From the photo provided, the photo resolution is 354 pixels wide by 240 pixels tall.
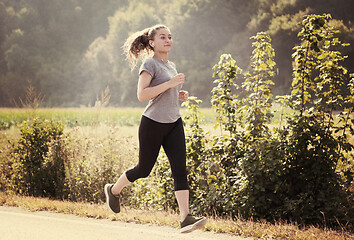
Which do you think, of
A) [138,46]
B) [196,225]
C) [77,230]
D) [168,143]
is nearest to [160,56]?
[138,46]

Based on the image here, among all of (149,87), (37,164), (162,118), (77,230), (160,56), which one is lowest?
(77,230)

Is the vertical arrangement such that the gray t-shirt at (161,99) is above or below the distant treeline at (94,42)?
below

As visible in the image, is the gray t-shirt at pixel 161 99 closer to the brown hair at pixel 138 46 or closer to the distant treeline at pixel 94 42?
the brown hair at pixel 138 46

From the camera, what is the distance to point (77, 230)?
5.37 metres

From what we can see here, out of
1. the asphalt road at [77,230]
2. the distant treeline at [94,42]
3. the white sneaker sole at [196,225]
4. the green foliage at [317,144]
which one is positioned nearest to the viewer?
the white sneaker sole at [196,225]

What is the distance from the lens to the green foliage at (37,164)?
796 centimetres

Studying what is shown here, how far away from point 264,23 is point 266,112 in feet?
59.9

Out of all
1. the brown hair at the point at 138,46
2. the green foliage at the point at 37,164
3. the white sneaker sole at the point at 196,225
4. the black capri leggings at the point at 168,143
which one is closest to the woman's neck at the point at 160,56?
the brown hair at the point at 138,46

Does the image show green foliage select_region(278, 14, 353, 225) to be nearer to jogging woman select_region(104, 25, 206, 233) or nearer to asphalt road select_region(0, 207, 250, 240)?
asphalt road select_region(0, 207, 250, 240)

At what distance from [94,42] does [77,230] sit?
118 ft

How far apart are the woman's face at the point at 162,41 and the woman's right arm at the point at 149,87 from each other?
14.3 inches

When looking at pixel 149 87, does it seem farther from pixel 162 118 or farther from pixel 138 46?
pixel 138 46

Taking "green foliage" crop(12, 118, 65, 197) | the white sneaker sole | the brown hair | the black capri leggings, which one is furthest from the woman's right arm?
"green foliage" crop(12, 118, 65, 197)

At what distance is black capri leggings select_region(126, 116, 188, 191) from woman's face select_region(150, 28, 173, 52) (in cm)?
72
